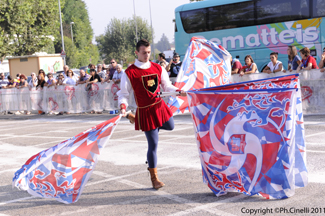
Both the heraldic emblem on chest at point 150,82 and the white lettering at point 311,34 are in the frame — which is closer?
the heraldic emblem on chest at point 150,82

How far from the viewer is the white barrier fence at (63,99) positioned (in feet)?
53.2

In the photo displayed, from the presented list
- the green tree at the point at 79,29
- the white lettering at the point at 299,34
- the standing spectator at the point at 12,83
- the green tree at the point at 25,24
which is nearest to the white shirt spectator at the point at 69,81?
the standing spectator at the point at 12,83

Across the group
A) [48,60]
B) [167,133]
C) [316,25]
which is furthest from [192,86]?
[48,60]

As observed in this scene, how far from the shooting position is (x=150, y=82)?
223 inches

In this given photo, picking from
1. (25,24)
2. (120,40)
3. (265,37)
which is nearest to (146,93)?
(265,37)

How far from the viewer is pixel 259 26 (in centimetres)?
1781

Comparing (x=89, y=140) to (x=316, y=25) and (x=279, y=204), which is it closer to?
(x=279, y=204)

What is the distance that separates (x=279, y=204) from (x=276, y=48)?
45.0 feet

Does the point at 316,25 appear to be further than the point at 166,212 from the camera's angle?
Yes

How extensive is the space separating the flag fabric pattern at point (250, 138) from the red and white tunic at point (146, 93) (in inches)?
27.9

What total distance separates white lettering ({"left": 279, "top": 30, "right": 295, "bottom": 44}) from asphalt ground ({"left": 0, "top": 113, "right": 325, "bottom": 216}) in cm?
816

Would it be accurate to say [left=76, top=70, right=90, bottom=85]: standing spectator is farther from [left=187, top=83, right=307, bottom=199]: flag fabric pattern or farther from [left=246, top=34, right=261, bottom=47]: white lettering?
[left=187, top=83, right=307, bottom=199]: flag fabric pattern

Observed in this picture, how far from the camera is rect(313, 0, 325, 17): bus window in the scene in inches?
639

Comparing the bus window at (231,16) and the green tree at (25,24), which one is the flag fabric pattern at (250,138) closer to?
the bus window at (231,16)
